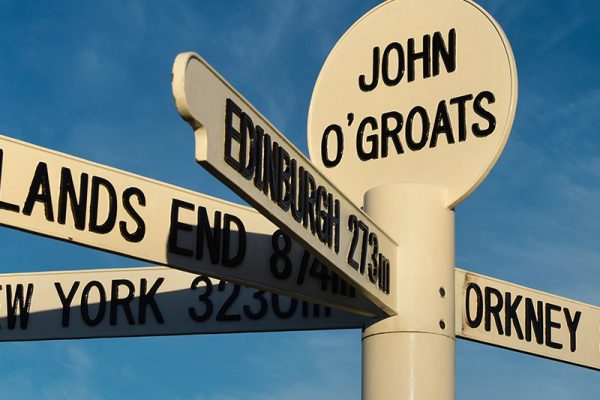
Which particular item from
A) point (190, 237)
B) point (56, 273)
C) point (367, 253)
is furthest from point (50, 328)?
point (367, 253)

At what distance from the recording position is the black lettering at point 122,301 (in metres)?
6.08

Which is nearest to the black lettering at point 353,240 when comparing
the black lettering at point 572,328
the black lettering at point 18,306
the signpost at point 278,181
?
the signpost at point 278,181

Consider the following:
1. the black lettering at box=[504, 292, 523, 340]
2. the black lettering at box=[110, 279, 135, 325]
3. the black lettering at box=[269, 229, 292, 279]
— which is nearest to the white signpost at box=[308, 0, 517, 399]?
the black lettering at box=[269, 229, 292, 279]

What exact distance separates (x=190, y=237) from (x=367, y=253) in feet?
2.61

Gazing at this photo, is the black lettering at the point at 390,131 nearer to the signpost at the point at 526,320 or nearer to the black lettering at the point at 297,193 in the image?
the signpost at the point at 526,320

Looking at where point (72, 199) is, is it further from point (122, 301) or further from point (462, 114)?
point (462, 114)

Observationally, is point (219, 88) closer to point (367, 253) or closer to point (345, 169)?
point (367, 253)

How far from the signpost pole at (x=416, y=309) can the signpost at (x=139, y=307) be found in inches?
13.2

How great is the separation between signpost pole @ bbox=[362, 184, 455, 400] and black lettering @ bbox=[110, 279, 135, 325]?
136cm

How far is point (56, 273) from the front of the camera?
6.29m

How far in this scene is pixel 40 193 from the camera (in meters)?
4.57

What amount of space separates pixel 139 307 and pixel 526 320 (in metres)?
2.13

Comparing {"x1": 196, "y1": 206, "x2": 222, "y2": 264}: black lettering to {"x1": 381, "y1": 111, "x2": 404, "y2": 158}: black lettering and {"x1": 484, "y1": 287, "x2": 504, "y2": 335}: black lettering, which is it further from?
{"x1": 484, "y1": 287, "x2": 504, "y2": 335}: black lettering

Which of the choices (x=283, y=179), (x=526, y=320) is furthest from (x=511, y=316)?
(x=283, y=179)
